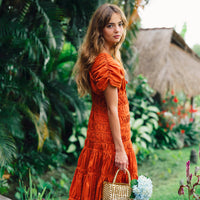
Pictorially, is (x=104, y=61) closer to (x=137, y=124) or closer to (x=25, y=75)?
(x=25, y=75)

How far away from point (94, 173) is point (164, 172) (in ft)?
11.5

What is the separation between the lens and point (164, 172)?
4.91 metres

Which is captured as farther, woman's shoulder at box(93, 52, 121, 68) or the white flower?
woman's shoulder at box(93, 52, 121, 68)

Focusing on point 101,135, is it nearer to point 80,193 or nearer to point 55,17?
point 80,193

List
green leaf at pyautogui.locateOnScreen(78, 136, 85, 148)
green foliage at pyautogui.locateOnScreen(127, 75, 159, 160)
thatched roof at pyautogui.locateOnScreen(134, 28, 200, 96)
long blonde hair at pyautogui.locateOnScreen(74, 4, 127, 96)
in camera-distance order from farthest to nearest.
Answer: thatched roof at pyautogui.locateOnScreen(134, 28, 200, 96) < green foliage at pyautogui.locateOnScreen(127, 75, 159, 160) < green leaf at pyautogui.locateOnScreen(78, 136, 85, 148) < long blonde hair at pyautogui.locateOnScreen(74, 4, 127, 96)

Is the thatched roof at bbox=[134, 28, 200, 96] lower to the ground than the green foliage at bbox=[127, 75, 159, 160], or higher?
higher

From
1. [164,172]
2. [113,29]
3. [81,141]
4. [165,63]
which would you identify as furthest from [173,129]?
[113,29]

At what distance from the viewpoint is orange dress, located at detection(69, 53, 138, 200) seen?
168cm

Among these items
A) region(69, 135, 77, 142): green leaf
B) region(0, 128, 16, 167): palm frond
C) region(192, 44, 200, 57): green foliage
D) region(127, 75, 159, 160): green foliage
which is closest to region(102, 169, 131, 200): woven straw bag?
region(0, 128, 16, 167): palm frond

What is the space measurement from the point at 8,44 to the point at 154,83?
4.24 meters

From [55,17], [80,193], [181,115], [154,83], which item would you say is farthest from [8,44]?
[181,115]

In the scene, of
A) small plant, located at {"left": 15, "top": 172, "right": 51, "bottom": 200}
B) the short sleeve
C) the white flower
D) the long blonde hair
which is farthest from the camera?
small plant, located at {"left": 15, "top": 172, "right": 51, "bottom": 200}

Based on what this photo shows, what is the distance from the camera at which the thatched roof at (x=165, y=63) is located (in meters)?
6.76

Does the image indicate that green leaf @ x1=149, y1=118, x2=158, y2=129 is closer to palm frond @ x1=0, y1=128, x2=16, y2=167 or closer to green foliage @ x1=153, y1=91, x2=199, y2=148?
green foliage @ x1=153, y1=91, x2=199, y2=148
